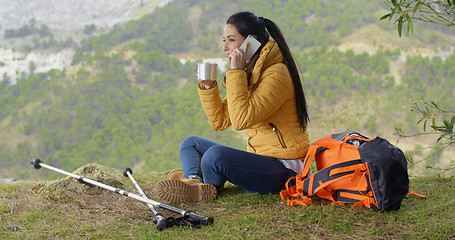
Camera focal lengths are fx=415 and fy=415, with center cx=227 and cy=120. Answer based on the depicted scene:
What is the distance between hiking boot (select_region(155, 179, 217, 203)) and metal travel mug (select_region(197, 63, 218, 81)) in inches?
24.2

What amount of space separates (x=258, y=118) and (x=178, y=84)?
23598mm

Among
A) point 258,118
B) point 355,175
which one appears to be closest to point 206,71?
point 258,118

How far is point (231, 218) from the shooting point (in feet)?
7.17

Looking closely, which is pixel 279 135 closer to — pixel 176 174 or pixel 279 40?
pixel 279 40

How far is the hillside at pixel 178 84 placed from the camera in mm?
21438

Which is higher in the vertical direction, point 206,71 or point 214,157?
point 206,71

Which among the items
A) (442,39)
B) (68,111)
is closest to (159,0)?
(68,111)

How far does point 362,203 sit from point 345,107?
71.1 ft

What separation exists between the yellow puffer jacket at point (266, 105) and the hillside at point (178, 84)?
16615 mm

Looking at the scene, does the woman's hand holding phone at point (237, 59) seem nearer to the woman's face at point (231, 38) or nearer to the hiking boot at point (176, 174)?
the woman's face at point (231, 38)

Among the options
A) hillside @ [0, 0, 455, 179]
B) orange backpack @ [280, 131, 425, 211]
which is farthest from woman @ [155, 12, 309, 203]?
hillside @ [0, 0, 455, 179]

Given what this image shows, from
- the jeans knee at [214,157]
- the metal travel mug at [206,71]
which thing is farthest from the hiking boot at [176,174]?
the metal travel mug at [206,71]

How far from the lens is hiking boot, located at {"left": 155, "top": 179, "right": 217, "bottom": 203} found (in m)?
2.34

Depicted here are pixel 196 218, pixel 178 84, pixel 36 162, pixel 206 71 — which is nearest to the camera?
pixel 196 218
